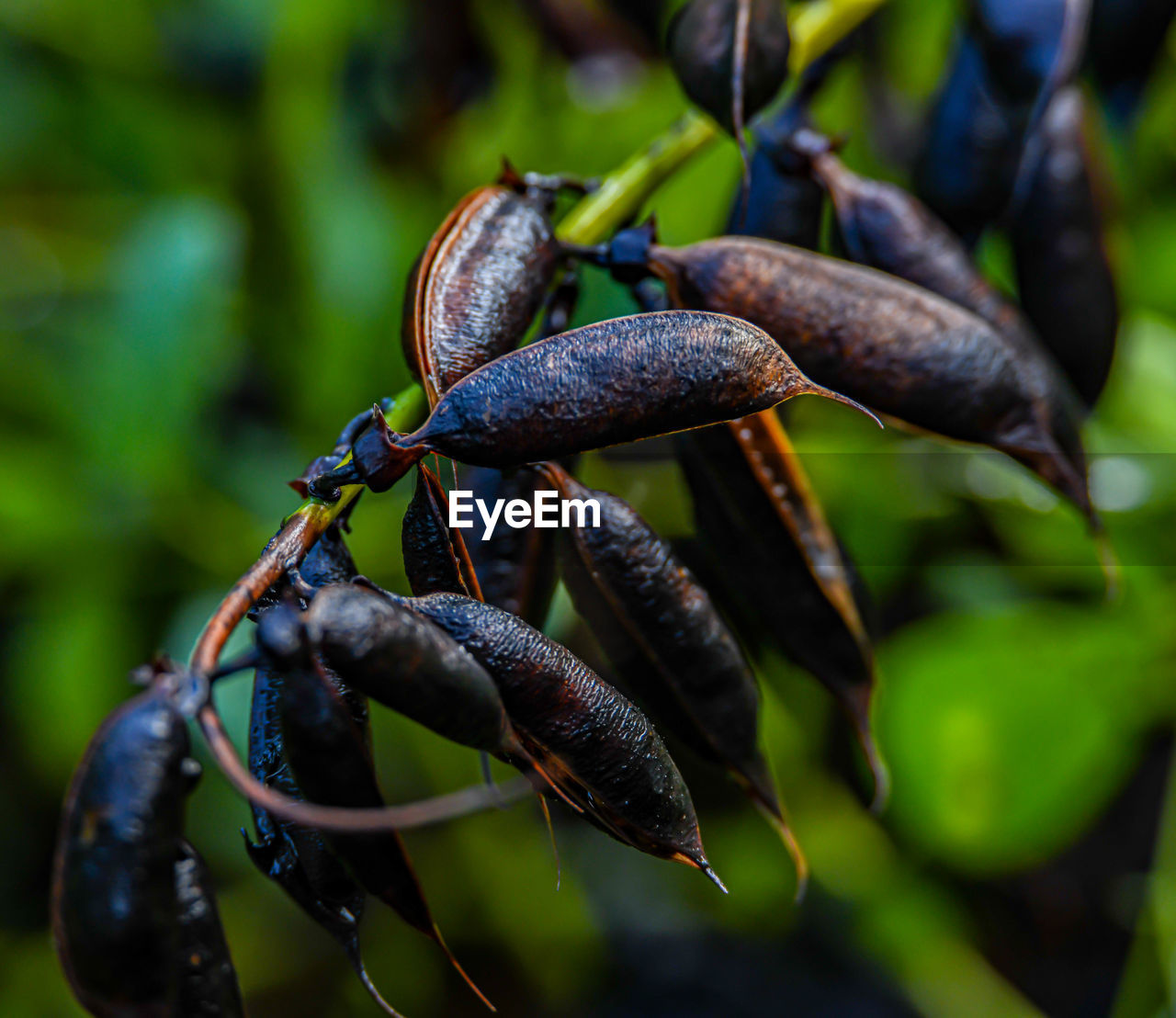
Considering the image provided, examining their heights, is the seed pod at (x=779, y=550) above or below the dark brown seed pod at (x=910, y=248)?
below

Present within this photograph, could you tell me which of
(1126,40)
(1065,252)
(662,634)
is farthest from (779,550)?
(1126,40)

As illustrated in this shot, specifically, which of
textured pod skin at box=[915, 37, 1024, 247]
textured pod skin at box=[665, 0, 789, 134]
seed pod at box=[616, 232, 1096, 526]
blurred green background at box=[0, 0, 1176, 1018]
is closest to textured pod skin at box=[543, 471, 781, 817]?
seed pod at box=[616, 232, 1096, 526]

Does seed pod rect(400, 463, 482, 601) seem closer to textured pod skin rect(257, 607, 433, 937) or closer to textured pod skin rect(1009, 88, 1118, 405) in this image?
textured pod skin rect(257, 607, 433, 937)

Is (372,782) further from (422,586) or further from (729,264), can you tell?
(729,264)

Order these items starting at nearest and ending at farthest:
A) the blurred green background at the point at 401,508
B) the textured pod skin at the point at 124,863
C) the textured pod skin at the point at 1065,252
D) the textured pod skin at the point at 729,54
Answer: the textured pod skin at the point at 124,863
the textured pod skin at the point at 729,54
the textured pod skin at the point at 1065,252
the blurred green background at the point at 401,508

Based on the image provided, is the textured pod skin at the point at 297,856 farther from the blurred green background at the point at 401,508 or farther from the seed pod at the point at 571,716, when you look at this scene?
the blurred green background at the point at 401,508

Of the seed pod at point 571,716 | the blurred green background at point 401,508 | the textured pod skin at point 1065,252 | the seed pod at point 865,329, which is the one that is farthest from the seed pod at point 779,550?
the blurred green background at point 401,508

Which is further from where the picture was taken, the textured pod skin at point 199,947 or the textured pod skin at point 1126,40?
the textured pod skin at point 1126,40
